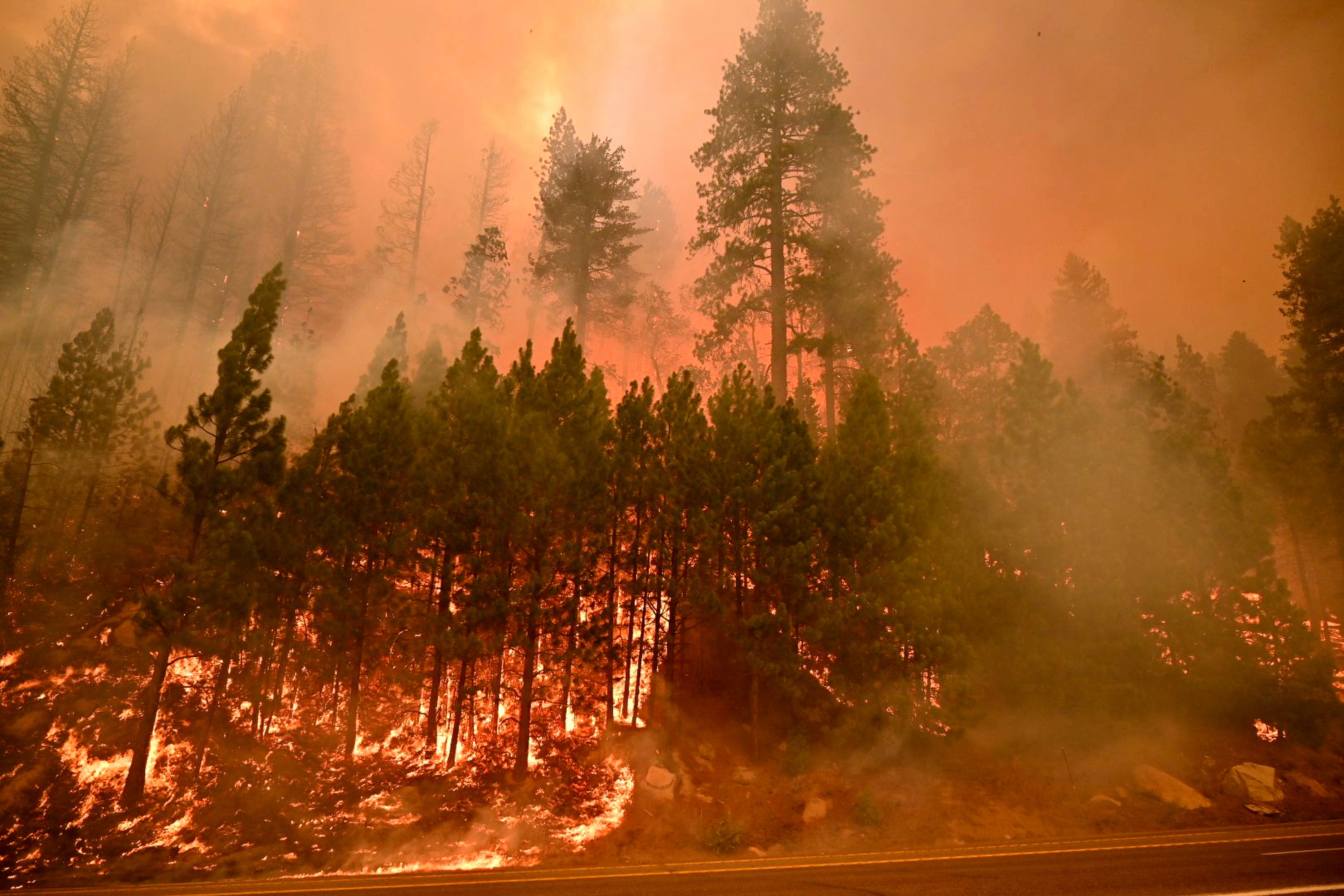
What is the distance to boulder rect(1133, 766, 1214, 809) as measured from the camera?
53.8 ft

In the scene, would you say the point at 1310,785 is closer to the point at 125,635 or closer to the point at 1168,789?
the point at 1168,789

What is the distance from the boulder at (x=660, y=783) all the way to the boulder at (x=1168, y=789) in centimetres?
1257

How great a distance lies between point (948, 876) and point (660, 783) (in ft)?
23.3

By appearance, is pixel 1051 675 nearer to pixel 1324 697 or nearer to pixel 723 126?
pixel 1324 697

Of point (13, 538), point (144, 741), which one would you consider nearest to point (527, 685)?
point (144, 741)

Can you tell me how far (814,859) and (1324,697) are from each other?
54.7ft

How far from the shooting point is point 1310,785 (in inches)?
682

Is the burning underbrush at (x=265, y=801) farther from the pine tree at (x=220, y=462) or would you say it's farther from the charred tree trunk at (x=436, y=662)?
the pine tree at (x=220, y=462)

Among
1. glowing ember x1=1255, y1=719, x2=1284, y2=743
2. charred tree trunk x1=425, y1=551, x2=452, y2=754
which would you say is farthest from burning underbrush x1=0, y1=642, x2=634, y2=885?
glowing ember x1=1255, y1=719, x2=1284, y2=743

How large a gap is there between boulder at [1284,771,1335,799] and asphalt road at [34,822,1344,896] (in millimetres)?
4132

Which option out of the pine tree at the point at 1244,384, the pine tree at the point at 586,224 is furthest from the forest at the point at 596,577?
the pine tree at the point at 1244,384

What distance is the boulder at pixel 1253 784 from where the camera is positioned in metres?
16.7

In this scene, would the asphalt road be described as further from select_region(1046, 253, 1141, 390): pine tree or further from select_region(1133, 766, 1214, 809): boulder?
select_region(1046, 253, 1141, 390): pine tree

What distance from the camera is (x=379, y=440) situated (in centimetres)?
1755
